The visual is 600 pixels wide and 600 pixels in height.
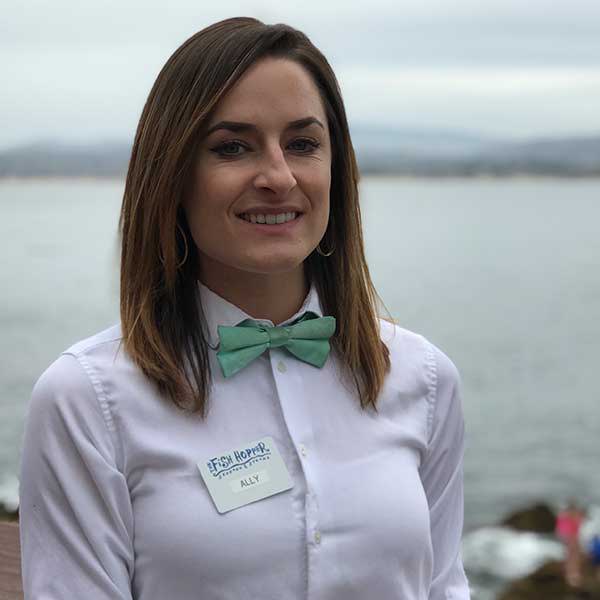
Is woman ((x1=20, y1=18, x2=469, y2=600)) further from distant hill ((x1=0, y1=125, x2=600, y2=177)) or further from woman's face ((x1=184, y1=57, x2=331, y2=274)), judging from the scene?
distant hill ((x1=0, y1=125, x2=600, y2=177))

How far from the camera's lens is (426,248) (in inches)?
482

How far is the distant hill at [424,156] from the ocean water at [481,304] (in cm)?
87

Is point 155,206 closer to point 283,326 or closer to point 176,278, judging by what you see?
point 176,278

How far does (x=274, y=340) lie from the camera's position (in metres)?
1.58

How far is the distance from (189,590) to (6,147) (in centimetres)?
640

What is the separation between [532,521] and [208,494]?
760 cm

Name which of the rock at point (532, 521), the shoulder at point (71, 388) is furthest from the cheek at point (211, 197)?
the rock at point (532, 521)

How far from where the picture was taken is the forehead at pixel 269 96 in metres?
1.45

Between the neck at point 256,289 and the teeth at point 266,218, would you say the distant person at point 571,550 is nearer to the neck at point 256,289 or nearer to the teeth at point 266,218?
the neck at point 256,289

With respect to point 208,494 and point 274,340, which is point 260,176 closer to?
point 274,340

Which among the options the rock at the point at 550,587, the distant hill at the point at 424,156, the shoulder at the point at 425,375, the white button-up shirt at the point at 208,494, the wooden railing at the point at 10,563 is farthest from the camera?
the distant hill at the point at 424,156

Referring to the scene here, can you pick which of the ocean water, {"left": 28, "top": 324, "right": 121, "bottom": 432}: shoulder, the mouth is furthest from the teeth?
the ocean water

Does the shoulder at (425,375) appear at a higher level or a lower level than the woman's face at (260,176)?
lower

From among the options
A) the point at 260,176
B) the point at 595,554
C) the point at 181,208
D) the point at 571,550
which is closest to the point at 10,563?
the point at 181,208
